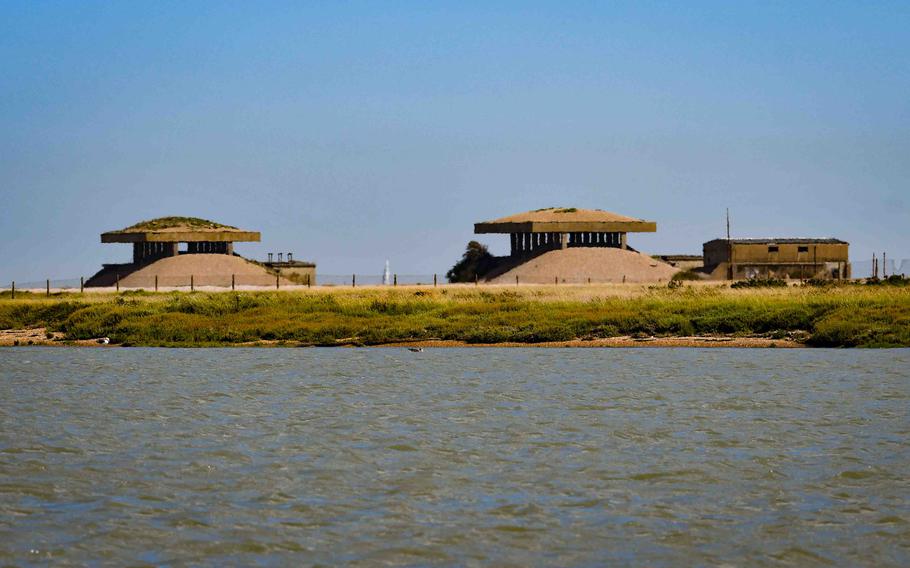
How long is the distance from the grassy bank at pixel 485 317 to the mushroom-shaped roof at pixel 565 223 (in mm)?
48568

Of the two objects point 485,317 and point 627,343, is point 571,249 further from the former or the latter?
point 627,343

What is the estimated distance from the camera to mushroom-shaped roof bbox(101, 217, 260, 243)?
120m

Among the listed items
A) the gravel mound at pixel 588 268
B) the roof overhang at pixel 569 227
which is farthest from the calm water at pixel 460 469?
the roof overhang at pixel 569 227

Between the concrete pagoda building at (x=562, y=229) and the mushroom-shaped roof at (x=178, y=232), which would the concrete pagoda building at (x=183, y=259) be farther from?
the concrete pagoda building at (x=562, y=229)

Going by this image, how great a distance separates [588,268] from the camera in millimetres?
112812

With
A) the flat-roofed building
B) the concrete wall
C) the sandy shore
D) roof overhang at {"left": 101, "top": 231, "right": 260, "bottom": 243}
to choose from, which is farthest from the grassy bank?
roof overhang at {"left": 101, "top": 231, "right": 260, "bottom": 243}

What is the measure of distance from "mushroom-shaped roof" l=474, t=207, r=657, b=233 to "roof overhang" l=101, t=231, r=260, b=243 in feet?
76.7

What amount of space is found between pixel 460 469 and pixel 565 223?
9935 cm

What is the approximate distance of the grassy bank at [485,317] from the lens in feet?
175

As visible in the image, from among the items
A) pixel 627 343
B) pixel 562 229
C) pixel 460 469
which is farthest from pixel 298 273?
pixel 460 469

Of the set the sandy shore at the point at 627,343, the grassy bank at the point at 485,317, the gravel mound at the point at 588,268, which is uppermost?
the gravel mound at the point at 588,268

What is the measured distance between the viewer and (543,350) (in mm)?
49781

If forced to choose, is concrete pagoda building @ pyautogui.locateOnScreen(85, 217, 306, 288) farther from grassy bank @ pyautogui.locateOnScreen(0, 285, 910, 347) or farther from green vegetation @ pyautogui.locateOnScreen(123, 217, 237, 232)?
grassy bank @ pyautogui.locateOnScreen(0, 285, 910, 347)

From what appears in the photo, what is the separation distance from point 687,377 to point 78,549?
24.6 m
